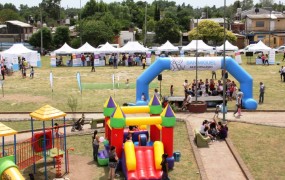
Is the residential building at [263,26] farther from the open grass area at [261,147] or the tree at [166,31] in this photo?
the open grass area at [261,147]

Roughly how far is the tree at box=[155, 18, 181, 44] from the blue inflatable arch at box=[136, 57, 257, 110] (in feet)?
185

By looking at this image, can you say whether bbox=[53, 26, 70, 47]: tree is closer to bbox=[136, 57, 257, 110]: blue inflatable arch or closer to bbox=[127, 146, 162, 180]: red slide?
bbox=[136, 57, 257, 110]: blue inflatable arch

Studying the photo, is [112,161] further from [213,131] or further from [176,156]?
[213,131]

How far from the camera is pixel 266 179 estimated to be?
13.6 m

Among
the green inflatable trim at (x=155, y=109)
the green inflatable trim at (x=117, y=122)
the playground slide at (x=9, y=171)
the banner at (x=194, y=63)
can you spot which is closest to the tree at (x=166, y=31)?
the banner at (x=194, y=63)

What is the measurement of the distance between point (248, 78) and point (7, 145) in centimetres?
1357

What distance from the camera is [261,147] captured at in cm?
1698

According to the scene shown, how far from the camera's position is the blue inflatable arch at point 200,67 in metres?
24.3

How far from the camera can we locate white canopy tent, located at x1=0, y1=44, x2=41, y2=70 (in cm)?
4400

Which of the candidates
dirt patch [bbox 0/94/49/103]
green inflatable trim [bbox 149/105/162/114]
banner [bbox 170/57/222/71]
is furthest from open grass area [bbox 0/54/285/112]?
green inflatable trim [bbox 149/105/162/114]

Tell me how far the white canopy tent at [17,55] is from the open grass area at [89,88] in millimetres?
2317

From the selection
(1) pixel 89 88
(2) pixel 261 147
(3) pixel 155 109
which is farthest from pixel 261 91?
(1) pixel 89 88

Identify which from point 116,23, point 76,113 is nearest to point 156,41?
point 116,23

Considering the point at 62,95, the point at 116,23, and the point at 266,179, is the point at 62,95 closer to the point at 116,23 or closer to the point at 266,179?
the point at 266,179
